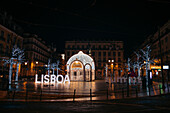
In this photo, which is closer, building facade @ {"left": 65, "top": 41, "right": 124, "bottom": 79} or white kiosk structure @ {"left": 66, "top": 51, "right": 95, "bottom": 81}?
white kiosk structure @ {"left": 66, "top": 51, "right": 95, "bottom": 81}

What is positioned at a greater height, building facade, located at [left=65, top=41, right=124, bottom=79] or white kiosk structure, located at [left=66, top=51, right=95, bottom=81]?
building facade, located at [left=65, top=41, right=124, bottom=79]

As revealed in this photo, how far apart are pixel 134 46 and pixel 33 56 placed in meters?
59.7

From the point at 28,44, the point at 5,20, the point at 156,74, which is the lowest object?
the point at 156,74

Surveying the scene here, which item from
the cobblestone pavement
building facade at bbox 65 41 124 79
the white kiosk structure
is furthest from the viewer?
building facade at bbox 65 41 124 79

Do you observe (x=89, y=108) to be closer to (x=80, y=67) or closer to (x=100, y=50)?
(x=80, y=67)

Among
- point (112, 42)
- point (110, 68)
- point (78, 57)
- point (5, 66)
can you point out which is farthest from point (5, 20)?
point (112, 42)

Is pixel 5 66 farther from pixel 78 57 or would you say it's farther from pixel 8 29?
pixel 78 57

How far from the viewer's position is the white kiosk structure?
3644 cm

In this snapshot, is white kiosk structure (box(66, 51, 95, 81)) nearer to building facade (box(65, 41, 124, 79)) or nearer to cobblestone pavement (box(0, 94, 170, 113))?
cobblestone pavement (box(0, 94, 170, 113))

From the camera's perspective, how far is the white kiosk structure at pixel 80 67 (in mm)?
36438

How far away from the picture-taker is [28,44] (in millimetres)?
56500

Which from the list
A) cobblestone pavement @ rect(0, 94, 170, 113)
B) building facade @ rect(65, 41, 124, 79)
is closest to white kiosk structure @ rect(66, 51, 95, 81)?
cobblestone pavement @ rect(0, 94, 170, 113)

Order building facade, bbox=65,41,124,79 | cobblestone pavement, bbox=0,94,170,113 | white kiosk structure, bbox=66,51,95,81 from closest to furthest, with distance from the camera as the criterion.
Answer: cobblestone pavement, bbox=0,94,170,113 < white kiosk structure, bbox=66,51,95,81 < building facade, bbox=65,41,124,79

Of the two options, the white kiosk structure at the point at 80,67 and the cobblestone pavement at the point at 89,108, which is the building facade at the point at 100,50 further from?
the cobblestone pavement at the point at 89,108
